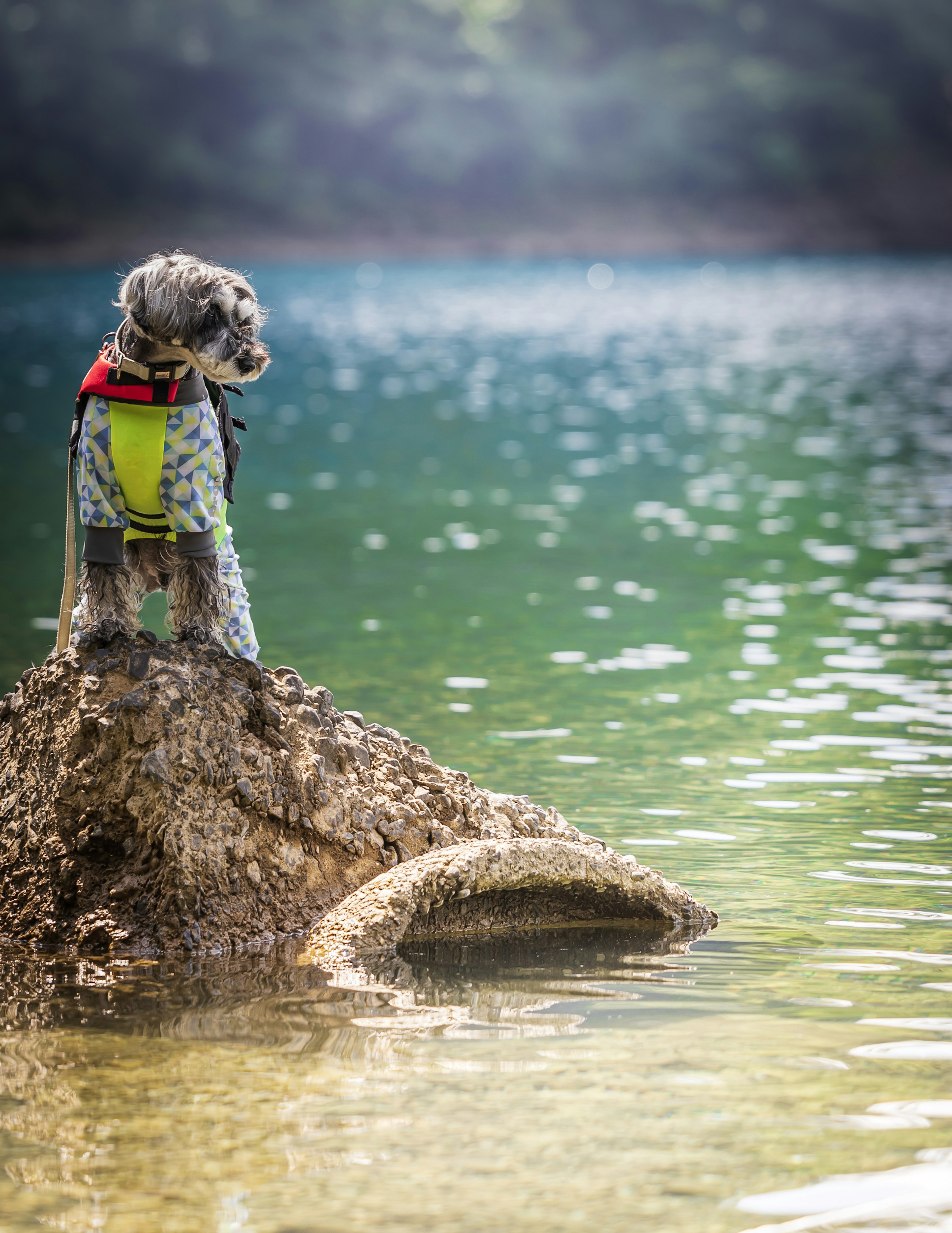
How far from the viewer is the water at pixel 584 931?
4.18 metres

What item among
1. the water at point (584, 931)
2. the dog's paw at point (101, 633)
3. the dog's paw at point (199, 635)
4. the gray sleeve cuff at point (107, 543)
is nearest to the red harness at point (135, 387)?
the gray sleeve cuff at point (107, 543)

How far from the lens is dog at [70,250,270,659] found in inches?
210

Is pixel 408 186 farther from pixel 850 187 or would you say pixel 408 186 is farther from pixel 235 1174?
pixel 235 1174

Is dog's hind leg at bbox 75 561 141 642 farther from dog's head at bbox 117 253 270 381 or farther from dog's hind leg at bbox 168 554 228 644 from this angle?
dog's head at bbox 117 253 270 381

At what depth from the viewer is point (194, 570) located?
19.1 ft

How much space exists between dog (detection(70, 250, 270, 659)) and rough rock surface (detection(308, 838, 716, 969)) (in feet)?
3.65

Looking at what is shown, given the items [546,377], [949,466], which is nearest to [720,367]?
[546,377]

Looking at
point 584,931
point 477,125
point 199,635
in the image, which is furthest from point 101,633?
point 477,125

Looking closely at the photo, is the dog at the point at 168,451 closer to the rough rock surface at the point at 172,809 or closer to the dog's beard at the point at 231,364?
the dog's beard at the point at 231,364

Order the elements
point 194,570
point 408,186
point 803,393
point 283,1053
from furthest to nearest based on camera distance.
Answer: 1. point 408,186
2. point 803,393
3. point 194,570
4. point 283,1053

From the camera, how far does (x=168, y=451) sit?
5648 millimetres

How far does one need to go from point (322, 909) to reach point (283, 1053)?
43.9 inches

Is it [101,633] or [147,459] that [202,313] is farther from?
[101,633]

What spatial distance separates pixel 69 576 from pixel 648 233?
15897 centimetres
